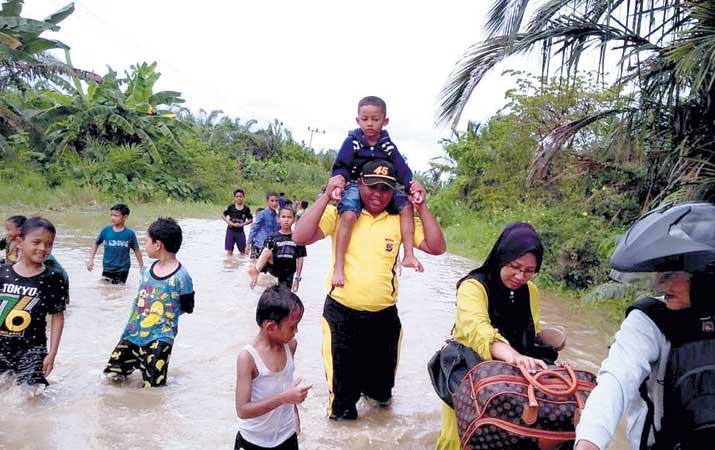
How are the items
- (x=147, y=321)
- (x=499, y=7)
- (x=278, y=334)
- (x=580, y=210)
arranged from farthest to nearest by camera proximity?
(x=580, y=210)
(x=499, y=7)
(x=147, y=321)
(x=278, y=334)

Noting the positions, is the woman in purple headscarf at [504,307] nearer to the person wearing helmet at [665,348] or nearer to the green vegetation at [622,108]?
the person wearing helmet at [665,348]

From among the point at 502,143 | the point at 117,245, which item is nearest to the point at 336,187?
the point at 117,245

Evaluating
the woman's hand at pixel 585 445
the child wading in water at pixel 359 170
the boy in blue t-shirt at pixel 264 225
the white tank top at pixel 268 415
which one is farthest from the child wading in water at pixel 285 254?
the woman's hand at pixel 585 445

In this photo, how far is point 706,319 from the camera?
193cm

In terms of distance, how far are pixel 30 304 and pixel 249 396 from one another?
94.5 inches

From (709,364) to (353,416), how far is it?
3.01 m

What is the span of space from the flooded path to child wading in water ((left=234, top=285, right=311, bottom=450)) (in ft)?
3.98

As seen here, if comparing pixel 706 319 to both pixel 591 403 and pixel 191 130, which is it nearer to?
pixel 591 403

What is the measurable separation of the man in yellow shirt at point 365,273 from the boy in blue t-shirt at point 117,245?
5.13 m

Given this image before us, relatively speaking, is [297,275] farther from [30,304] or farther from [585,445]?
[585,445]

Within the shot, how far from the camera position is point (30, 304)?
14.8ft

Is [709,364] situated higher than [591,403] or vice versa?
[709,364]

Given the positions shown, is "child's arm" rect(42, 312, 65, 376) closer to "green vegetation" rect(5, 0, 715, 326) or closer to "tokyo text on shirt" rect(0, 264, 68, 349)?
"tokyo text on shirt" rect(0, 264, 68, 349)

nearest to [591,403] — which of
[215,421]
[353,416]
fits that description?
[353,416]
